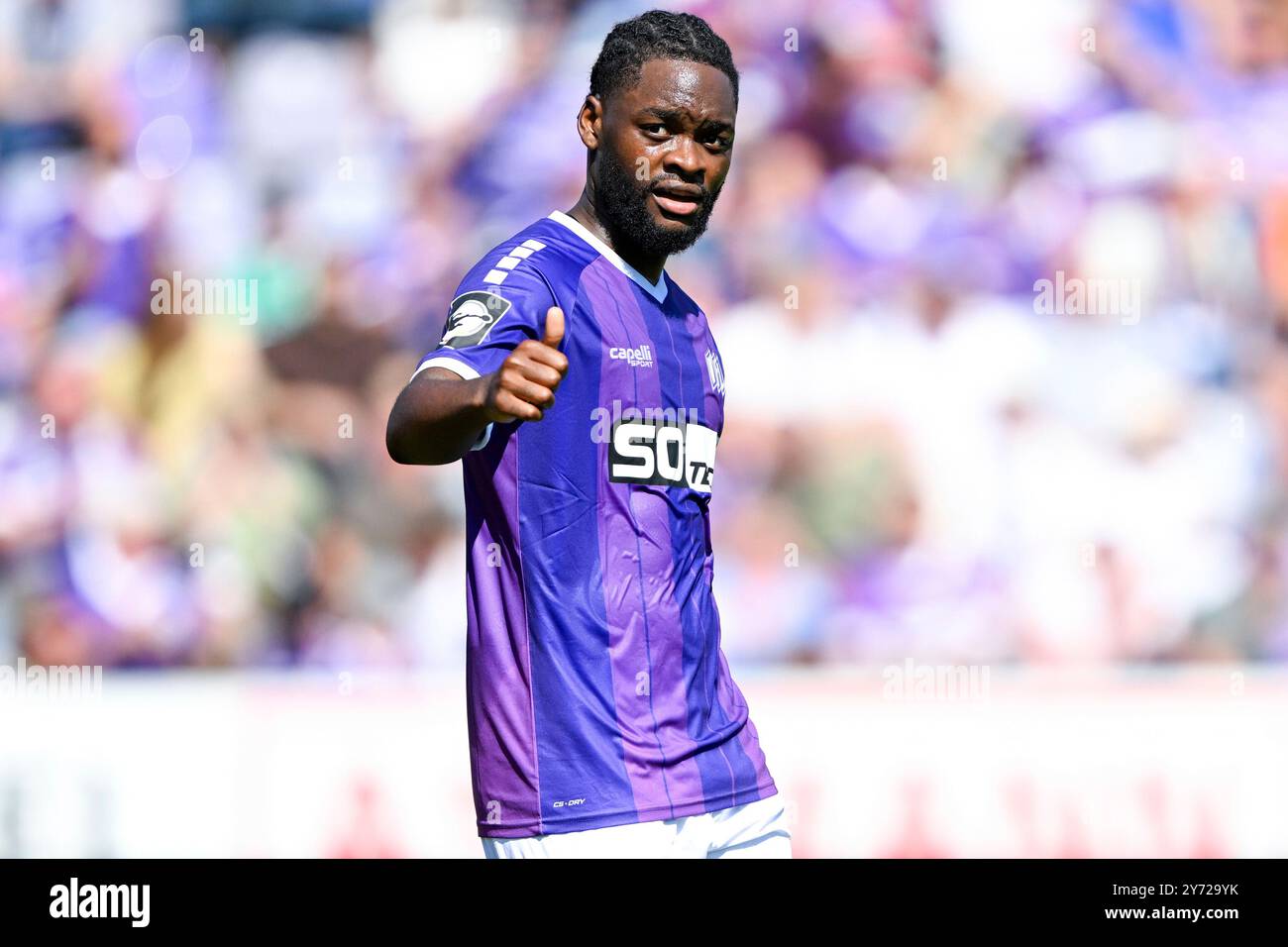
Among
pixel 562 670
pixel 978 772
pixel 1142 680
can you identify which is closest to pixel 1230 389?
pixel 1142 680

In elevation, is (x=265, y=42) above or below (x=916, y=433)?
above

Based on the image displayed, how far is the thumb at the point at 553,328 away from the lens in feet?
8.30

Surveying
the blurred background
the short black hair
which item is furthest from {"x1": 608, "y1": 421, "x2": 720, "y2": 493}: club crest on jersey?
the blurred background

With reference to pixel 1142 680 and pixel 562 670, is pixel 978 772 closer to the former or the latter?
pixel 1142 680

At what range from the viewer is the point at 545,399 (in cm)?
239

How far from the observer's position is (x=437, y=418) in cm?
256

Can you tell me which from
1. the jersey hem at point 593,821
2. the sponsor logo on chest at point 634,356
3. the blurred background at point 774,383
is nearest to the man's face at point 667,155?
the sponsor logo on chest at point 634,356

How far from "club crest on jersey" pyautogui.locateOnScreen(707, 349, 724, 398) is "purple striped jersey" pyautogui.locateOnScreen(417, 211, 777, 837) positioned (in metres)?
0.25

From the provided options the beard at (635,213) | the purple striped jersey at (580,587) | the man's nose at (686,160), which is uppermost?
the man's nose at (686,160)

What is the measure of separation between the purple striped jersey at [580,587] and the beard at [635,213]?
0.49 feet

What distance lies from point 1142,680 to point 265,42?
4364mm

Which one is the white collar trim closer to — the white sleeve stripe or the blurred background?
the white sleeve stripe

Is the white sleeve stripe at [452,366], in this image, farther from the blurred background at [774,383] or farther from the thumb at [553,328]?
the blurred background at [774,383]

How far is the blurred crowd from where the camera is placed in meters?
6.43
